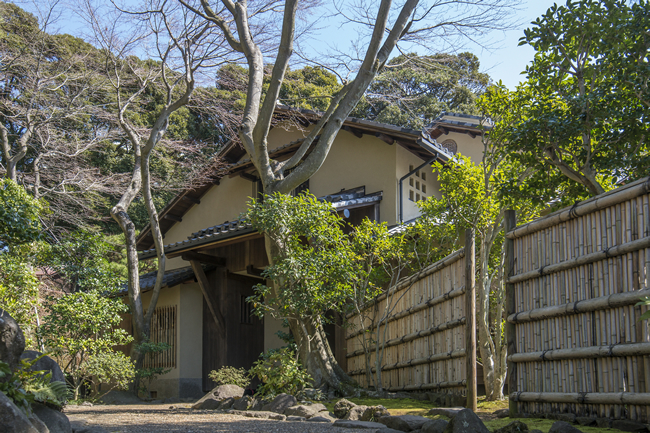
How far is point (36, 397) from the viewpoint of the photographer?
4664 millimetres

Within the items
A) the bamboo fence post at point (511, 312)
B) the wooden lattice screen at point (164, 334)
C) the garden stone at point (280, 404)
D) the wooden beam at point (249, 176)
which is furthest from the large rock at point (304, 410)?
the wooden beam at point (249, 176)

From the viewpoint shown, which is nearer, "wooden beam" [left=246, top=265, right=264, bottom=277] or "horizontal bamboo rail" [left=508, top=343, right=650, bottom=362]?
"horizontal bamboo rail" [left=508, top=343, right=650, bottom=362]

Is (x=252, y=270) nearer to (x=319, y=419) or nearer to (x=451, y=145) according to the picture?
(x=451, y=145)

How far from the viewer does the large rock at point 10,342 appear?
4676 mm

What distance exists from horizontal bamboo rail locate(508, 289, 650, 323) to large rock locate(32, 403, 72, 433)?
433 centimetres

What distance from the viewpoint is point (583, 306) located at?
4848 millimetres

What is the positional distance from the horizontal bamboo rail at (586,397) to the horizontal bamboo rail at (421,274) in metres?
2.09

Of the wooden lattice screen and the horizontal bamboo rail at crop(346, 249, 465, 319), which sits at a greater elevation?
the horizontal bamboo rail at crop(346, 249, 465, 319)

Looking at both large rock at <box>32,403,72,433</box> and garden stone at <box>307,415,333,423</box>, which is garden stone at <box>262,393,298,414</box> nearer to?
garden stone at <box>307,415,333,423</box>

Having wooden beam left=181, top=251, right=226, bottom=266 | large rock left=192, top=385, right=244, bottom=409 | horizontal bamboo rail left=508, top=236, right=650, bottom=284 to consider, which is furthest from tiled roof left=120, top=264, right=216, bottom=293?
horizontal bamboo rail left=508, top=236, right=650, bottom=284

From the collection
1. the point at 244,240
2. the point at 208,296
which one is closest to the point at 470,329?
the point at 244,240

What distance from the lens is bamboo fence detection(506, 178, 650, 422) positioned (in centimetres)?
438

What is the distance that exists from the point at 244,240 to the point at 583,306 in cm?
904

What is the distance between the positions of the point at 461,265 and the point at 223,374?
4770 millimetres
